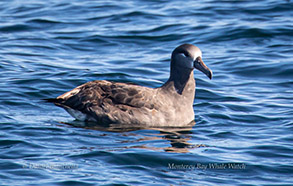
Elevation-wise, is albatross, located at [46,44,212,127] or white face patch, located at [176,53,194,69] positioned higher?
white face patch, located at [176,53,194,69]

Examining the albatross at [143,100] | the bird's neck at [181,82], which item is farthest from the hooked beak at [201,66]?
the bird's neck at [181,82]

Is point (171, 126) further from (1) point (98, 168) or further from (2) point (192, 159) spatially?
(1) point (98, 168)

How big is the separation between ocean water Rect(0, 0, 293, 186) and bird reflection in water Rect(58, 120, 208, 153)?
3 cm

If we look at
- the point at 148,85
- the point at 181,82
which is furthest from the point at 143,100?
the point at 148,85

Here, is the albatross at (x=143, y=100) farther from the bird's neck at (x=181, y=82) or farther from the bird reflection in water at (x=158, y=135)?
the bird reflection in water at (x=158, y=135)

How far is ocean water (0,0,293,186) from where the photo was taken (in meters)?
8.19

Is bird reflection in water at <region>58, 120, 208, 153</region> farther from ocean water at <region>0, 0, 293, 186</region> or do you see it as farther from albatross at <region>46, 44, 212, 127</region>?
albatross at <region>46, 44, 212, 127</region>

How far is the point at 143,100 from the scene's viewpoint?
1055cm

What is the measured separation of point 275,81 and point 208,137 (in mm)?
4101

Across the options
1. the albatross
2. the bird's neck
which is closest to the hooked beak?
the albatross

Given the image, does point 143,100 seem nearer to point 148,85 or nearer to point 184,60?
point 184,60

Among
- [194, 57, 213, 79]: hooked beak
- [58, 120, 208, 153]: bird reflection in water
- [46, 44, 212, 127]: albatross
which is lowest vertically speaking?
[58, 120, 208, 153]: bird reflection in water

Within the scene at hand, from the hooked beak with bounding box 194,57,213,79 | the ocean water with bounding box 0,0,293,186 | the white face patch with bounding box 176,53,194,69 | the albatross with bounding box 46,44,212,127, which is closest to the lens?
the ocean water with bounding box 0,0,293,186

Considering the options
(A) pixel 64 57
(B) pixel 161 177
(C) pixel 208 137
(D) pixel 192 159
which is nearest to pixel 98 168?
(B) pixel 161 177
